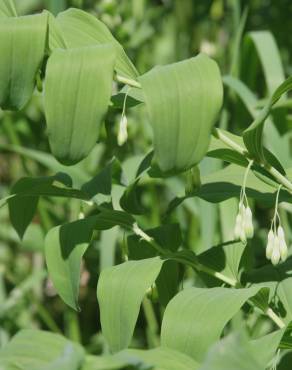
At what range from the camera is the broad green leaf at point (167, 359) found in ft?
2.75

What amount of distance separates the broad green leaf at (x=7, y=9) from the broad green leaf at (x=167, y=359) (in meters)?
0.40

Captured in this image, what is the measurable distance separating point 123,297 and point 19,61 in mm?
285

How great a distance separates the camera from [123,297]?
1.00m

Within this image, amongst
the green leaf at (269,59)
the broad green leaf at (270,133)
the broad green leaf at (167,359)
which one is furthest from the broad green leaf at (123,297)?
the green leaf at (269,59)

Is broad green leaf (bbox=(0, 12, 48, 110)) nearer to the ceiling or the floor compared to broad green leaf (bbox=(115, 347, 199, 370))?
nearer to the ceiling

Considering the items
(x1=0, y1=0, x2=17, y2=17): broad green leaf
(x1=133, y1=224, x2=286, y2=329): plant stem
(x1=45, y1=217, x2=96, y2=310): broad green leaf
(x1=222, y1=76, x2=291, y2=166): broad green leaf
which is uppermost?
(x1=0, y1=0, x2=17, y2=17): broad green leaf

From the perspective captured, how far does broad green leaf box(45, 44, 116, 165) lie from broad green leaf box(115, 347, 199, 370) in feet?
0.62

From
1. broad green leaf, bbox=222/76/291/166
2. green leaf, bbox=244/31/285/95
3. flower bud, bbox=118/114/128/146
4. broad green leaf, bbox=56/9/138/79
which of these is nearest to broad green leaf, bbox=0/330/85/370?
flower bud, bbox=118/114/128/146

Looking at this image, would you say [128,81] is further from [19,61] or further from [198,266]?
[198,266]

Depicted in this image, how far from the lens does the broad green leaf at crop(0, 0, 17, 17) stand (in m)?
1.00

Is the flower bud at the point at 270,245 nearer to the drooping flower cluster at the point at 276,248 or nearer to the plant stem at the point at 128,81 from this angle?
the drooping flower cluster at the point at 276,248

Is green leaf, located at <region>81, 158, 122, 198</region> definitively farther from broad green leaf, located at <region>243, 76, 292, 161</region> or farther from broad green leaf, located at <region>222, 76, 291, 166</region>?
broad green leaf, located at <region>222, 76, 291, 166</region>

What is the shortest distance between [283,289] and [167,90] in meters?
0.39

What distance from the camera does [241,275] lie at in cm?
120
